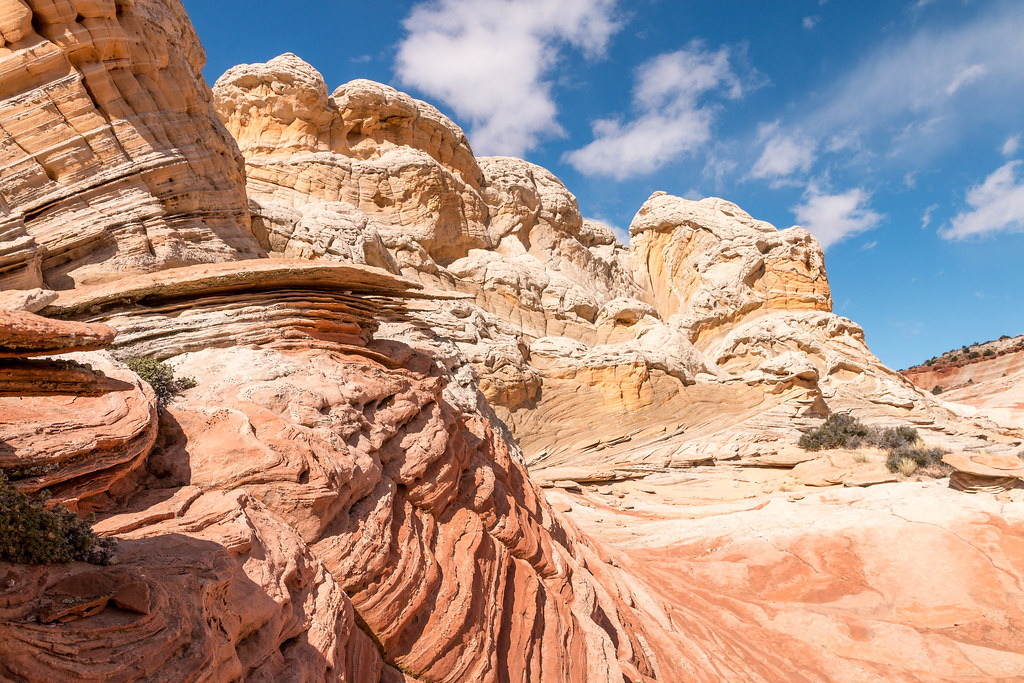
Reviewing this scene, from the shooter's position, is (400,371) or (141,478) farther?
(400,371)

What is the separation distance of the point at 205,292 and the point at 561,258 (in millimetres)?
20548

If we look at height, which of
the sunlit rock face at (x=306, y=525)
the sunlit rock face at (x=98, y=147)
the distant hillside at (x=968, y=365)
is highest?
the distant hillside at (x=968, y=365)

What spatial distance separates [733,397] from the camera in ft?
64.7

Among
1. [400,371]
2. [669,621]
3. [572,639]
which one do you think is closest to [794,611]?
[669,621]

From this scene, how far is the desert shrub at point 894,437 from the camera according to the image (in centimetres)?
1736

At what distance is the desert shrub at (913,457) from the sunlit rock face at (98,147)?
16.6 metres

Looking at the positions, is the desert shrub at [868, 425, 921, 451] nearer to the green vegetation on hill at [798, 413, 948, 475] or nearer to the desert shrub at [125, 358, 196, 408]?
the green vegetation on hill at [798, 413, 948, 475]

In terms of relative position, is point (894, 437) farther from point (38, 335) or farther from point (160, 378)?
point (38, 335)

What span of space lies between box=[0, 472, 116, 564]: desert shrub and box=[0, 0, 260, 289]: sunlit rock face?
235 inches

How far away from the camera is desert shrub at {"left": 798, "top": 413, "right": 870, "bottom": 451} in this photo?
17.7m

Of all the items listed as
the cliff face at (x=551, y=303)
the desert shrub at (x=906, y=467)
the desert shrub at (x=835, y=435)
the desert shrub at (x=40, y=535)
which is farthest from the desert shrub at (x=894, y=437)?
the desert shrub at (x=40, y=535)

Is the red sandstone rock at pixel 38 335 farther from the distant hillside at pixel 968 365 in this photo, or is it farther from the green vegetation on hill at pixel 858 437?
the distant hillside at pixel 968 365

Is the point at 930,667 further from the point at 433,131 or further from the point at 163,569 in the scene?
the point at 433,131

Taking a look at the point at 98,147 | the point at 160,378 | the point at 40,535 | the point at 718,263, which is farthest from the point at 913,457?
the point at 98,147
